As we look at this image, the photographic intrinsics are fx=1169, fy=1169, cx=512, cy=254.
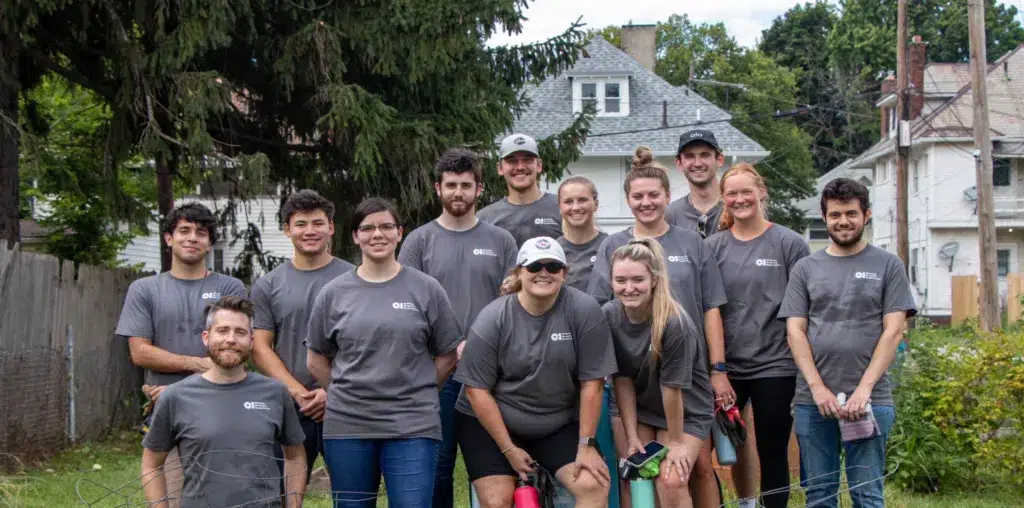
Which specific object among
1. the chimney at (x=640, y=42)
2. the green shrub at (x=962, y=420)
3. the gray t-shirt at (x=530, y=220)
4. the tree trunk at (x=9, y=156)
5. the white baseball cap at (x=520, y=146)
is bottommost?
the green shrub at (x=962, y=420)

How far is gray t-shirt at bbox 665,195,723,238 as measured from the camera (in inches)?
270

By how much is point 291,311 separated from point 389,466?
1.06m

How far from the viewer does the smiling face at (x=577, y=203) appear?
6.33m

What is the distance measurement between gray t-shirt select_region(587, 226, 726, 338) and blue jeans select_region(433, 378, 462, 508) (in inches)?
36.1

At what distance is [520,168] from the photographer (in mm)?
6820

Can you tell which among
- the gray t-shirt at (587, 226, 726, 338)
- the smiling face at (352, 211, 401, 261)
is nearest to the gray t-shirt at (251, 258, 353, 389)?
the smiling face at (352, 211, 401, 261)

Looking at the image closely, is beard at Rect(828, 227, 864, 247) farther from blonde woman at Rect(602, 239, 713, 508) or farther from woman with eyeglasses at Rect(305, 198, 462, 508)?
woman with eyeglasses at Rect(305, 198, 462, 508)

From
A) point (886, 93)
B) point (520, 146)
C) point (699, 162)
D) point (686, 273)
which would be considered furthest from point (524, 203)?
point (886, 93)

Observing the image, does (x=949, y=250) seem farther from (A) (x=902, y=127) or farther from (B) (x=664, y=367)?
(B) (x=664, y=367)

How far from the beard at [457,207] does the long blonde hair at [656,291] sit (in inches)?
37.7

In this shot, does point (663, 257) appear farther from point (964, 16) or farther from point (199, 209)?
point (964, 16)

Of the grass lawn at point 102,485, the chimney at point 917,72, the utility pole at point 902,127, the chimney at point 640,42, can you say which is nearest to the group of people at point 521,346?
the grass lawn at point 102,485

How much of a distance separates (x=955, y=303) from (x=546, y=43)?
2892cm

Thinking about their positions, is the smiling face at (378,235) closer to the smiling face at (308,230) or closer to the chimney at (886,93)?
the smiling face at (308,230)
